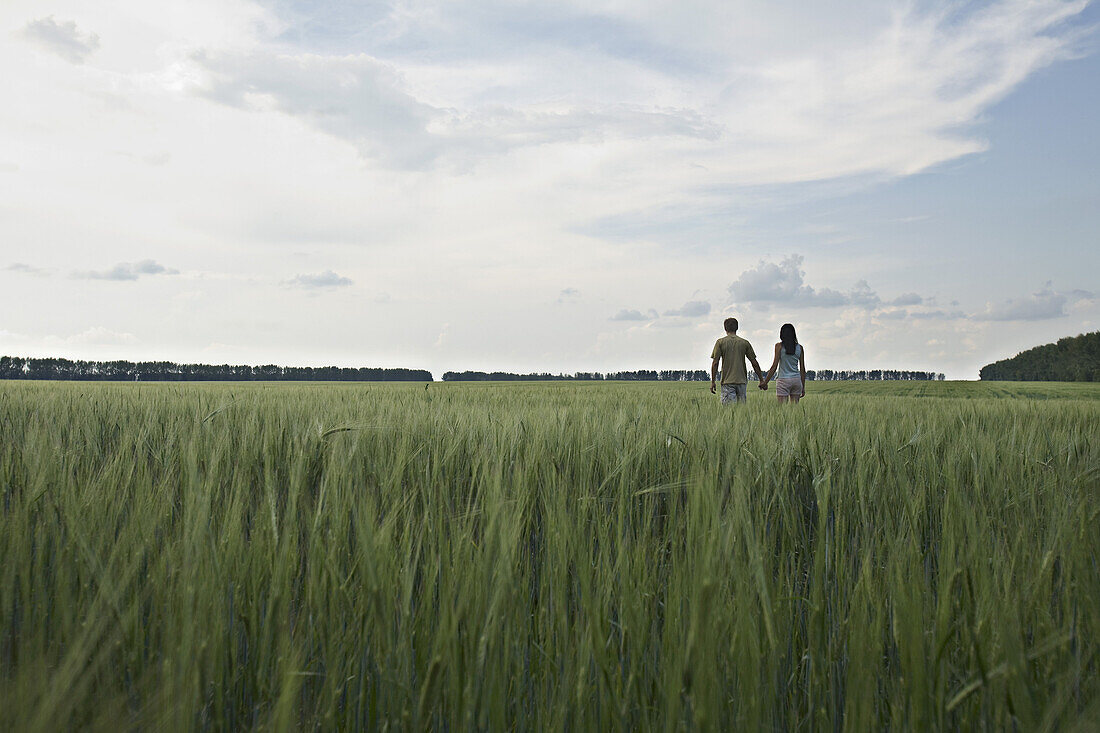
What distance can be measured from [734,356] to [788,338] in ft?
3.35

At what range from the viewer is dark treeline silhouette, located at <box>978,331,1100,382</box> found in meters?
72.4

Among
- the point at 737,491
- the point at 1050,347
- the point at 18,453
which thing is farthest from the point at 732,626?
the point at 1050,347

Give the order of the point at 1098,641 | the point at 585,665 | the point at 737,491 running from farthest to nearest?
the point at 737,491 → the point at 1098,641 → the point at 585,665

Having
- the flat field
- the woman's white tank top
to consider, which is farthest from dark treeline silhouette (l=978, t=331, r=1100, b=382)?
the flat field

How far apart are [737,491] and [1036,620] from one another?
0.73m

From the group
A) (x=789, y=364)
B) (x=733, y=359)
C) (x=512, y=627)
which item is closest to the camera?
(x=512, y=627)

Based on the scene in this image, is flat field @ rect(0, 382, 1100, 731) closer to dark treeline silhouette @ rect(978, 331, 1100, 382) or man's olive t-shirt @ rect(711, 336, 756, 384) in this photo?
man's olive t-shirt @ rect(711, 336, 756, 384)

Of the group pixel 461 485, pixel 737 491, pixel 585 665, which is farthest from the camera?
pixel 461 485

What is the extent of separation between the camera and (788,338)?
9.61 meters

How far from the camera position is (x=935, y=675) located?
38.5 inches

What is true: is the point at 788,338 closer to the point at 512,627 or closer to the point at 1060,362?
the point at 512,627

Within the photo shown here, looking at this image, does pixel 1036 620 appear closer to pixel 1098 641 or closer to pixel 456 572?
pixel 1098 641

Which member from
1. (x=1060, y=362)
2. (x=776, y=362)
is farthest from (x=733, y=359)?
(x=1060, y=362)

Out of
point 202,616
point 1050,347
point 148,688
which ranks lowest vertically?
point 148,688
